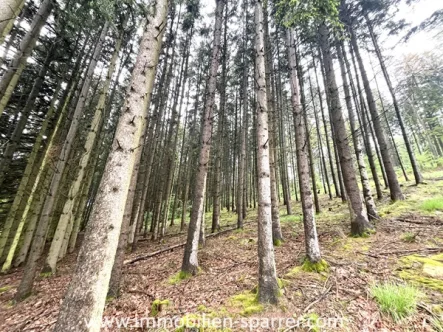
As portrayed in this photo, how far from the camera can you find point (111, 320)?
11.6 ft

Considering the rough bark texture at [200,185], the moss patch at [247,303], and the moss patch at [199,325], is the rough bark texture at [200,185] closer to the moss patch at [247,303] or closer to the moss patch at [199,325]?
the moss patch at [247,303]

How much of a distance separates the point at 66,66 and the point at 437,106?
29589 millimetres

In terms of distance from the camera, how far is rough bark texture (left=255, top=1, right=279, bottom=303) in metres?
3.39

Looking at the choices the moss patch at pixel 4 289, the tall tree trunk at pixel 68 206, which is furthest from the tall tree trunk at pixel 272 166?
the moss patch at pixel 4 289

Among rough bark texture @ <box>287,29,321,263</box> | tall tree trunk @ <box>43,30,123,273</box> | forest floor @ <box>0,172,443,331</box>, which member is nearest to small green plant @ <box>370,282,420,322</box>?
forest floor @ <box>0,172,443,331</box>

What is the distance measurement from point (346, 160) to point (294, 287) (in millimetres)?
4708

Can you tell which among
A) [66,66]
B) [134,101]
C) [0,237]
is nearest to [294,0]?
[134,101]

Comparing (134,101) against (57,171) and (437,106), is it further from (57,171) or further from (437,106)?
(437,106)

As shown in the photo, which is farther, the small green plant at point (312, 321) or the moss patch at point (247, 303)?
the moss patch at point (247, 303)

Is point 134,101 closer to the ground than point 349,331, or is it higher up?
higher up

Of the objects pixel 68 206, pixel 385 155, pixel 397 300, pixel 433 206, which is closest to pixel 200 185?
pixel 397 300

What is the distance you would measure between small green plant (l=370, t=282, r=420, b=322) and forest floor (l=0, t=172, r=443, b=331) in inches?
3.5

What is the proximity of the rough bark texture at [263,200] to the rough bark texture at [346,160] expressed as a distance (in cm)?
386

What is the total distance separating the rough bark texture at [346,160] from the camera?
6.01m
